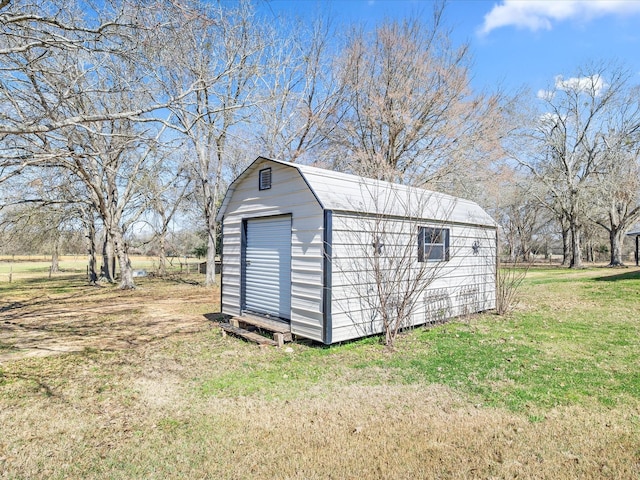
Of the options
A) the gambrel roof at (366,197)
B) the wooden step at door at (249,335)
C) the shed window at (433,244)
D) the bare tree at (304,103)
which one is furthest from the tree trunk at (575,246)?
the wooden step at door at (249,335)

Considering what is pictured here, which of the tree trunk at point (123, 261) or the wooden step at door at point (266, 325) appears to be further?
the tree trunk at point (123, 261)

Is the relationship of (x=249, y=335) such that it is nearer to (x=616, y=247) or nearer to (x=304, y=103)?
(x=304, y=103)

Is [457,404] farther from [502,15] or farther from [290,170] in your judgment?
[502,15]

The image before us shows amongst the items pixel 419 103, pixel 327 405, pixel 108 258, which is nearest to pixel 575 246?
pixel 419 103

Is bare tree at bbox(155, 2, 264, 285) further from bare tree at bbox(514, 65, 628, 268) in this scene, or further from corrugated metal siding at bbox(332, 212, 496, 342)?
bare tree at bbox(514, 65, 628, 268)

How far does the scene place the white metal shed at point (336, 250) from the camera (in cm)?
578

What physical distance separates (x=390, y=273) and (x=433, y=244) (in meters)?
1.50

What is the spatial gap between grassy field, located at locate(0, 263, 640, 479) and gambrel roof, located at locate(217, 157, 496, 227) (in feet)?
7.34

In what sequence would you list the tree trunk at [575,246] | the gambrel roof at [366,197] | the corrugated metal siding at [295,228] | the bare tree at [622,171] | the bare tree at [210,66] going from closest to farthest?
the bare tree at [210,66] < the corrugated metal siding at [295,228] < the gambrel roof at [366,197] < the bare tree at [622,171] < the tree trunk at [575,246]

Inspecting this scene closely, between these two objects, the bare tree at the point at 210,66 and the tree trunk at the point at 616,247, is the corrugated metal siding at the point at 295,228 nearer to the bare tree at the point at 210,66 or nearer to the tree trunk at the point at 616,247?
the bare tree at the point at 210,66

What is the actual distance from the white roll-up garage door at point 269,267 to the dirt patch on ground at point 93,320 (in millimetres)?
1506

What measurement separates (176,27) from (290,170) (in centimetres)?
265

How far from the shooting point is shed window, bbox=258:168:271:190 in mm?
6886

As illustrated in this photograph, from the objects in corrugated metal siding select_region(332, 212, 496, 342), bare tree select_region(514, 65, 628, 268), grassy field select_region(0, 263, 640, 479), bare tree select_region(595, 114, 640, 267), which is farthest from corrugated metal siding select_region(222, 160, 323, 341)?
bare tree select_region(595, 114, 640, 267)
